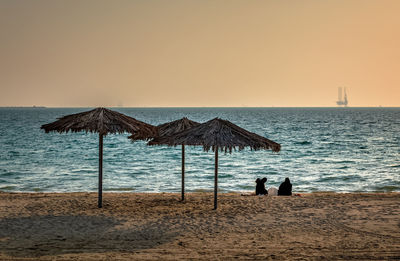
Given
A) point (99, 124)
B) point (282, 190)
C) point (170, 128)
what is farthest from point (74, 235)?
point (282, 190)

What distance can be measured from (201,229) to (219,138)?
100 inches

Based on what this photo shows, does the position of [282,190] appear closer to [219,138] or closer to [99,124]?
[219,138]

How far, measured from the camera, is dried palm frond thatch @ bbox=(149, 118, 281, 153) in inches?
459

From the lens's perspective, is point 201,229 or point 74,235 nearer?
point 74,235

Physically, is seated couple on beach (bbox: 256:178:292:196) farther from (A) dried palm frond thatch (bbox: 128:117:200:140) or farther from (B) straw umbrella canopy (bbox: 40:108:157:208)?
(B) straw umbrella canopy (bbox: 40:108:157:208)

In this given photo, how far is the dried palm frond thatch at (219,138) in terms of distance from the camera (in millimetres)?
11656

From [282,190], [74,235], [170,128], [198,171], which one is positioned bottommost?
[198,171]

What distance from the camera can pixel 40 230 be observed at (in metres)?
10.2

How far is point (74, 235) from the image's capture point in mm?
9797

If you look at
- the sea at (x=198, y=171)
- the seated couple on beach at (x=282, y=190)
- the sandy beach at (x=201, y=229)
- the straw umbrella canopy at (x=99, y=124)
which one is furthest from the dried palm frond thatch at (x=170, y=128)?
the sea at (x=198, y=171)

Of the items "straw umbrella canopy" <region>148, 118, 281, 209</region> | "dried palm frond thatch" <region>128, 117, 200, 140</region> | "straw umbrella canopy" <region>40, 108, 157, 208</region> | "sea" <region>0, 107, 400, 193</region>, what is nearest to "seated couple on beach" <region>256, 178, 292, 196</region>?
"straw umbrella canopy" <region>148, 118, 281, 209</region>

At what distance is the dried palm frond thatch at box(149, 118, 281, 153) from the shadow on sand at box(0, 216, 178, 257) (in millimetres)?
2452

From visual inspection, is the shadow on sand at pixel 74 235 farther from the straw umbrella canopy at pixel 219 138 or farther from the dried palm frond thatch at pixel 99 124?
the straw umbrella canopy at pixel 219 138

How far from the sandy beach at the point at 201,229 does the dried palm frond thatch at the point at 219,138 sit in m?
1.86
